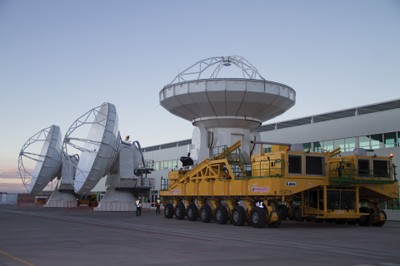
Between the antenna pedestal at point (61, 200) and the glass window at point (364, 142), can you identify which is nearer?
the glass window at point (364, 142)

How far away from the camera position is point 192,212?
1267 inches

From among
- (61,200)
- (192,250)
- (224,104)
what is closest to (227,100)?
(224,104)

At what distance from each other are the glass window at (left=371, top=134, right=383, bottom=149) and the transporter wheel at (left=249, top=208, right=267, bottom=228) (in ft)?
55.8

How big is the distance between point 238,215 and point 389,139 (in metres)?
16.8

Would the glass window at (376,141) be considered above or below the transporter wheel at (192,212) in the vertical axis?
above

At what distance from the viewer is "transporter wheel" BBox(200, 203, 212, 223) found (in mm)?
29938

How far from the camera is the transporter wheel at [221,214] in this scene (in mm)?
28250

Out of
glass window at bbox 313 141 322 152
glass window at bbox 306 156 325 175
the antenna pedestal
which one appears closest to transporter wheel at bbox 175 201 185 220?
glass window at bbox 306 156 325 175

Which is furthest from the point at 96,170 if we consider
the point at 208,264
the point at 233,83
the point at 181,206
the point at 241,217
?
the point at 208,264

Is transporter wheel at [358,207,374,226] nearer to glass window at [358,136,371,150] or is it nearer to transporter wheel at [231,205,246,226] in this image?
transporter wheel at [231,205,246,226]

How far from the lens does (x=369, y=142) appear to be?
39188 millimetres

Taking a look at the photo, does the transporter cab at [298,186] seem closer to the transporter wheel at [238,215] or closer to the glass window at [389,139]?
the transporter wheel at [238,215]

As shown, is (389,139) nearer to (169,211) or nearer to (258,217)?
(169,211)

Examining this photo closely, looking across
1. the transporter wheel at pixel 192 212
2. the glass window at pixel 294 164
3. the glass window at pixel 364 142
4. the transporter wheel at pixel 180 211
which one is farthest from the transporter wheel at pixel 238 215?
the glass window at pixel 364 142
